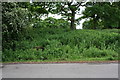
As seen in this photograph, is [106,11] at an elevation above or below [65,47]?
above

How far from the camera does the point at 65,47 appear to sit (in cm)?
1110

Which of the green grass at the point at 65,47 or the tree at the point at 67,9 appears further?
the tree at the point at 67,9

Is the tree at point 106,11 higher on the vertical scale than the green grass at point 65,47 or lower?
higher

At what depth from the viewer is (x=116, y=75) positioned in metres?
5.84

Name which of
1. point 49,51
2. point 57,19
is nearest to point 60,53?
point 49,51

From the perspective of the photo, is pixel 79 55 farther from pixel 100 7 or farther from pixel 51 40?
pixel 100 7

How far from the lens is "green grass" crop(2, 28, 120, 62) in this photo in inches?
389

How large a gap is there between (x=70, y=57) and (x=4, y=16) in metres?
3.89

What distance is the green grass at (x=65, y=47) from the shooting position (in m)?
9.87

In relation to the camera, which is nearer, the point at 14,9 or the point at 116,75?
the point at 116,75

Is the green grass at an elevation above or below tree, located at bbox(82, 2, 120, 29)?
below

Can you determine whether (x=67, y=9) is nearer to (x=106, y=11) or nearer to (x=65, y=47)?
(x=106, y=11)

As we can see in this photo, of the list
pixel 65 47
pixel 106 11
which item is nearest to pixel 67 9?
pixel 106 11

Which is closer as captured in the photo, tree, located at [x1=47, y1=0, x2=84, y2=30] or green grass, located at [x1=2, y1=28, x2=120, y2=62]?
green grass, located at [x1=2, y1=28, x2=120, y2=62]
